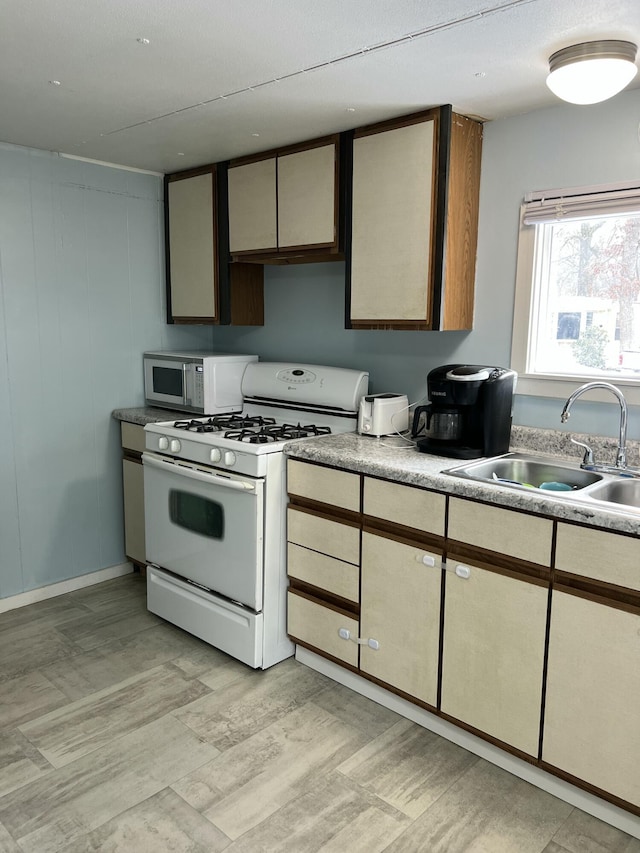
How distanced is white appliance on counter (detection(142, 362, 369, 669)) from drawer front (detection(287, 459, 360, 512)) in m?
0.06

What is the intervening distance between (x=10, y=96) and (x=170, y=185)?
4.04ft

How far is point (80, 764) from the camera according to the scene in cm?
213

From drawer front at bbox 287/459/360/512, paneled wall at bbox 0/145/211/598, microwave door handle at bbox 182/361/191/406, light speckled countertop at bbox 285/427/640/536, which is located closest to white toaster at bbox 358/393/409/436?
light speckled countertop at bbox 285/427/640/536

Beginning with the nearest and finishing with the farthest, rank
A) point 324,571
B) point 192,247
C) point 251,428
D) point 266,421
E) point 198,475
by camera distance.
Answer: point 324,571, point 198,475, point 251,428, point 266,421, point 192,247

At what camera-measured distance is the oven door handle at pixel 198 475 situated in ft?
8.33

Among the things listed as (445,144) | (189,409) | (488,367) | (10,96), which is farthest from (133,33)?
(189,409)

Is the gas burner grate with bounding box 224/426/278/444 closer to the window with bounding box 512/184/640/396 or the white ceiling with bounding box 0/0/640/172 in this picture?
the window with bounding box 512/184/640/396

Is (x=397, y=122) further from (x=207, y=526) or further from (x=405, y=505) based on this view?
(x=207, y=526)

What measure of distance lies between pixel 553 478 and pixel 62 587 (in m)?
2.53

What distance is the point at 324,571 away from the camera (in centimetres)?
255

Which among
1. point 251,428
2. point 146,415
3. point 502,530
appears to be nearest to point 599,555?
point 502,530

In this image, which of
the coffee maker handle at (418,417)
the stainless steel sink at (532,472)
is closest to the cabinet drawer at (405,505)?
the stainless steel sink at (532,472)

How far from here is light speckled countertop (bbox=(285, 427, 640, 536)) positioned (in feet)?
5.85

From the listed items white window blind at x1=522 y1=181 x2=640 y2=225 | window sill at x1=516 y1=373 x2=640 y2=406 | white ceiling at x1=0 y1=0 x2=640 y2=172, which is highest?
white ceiling at x1=0 y1=0 x2=640 y2=172
